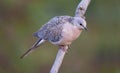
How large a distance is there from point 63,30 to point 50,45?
8.79ft

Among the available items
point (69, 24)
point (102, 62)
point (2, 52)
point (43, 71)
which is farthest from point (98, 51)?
point (69, 24)

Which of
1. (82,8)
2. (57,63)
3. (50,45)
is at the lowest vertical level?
(57,63)

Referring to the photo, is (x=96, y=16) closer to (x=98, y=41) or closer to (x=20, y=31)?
(x=98, y=41)

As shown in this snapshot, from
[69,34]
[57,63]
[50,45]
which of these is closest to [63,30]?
[69,34]

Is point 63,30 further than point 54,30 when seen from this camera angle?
No

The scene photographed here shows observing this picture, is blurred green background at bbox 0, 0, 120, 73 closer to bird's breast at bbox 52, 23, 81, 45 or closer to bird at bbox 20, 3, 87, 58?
bird at bbox 20, 3, 87, 58

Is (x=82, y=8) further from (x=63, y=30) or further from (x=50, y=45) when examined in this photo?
(x=50, y=45)

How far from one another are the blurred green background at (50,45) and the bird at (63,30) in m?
2.29

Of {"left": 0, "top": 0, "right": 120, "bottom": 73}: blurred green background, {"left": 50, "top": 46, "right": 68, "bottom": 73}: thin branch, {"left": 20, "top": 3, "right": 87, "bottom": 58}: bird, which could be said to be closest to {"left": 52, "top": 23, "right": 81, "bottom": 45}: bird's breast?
{"left": 20, "top": 3, "right": 87, "bottom": 58}: bird

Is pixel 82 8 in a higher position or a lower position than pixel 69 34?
higher

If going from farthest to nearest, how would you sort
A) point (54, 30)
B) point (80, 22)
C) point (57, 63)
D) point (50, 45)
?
point (50, 45), point (54, 30), point (80, 22), point (57, 63)

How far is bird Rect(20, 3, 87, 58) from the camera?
377cm

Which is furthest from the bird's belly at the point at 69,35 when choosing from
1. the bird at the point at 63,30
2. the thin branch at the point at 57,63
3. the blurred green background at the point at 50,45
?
the blurred green background at the point at 50,45

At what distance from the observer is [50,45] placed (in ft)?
21.5
